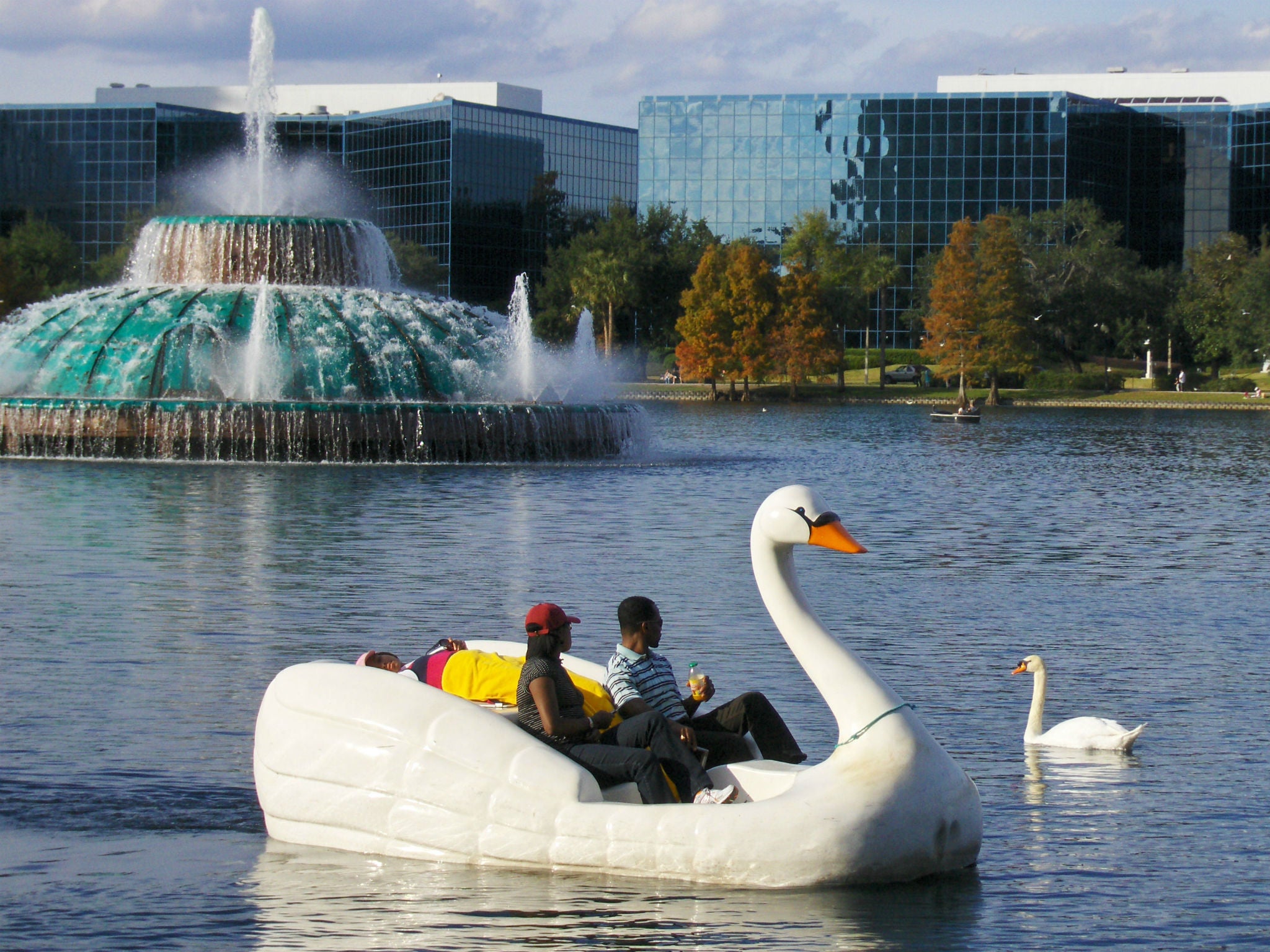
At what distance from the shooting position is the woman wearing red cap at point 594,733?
8.55m

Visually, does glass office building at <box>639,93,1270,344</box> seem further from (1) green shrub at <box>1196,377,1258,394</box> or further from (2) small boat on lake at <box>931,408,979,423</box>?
(2) small boat on lake at <box>931,408,979,423</box>

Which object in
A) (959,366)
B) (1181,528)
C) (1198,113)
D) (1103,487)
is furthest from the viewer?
(1198,113)

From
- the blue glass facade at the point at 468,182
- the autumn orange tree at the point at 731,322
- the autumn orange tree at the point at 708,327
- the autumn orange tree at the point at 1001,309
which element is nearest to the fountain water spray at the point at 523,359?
the autumn orange tree at the point at 1001,309

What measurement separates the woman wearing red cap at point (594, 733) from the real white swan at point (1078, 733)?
3345 millimetres

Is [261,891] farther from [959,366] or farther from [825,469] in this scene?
[959,366]

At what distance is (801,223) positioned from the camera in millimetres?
102562

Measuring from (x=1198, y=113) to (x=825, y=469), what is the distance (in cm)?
8959

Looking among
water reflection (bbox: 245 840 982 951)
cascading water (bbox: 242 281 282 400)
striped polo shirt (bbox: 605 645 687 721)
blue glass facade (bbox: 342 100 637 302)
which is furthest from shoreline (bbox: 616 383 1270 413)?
water reflection (bbox: 245 840 982 951)

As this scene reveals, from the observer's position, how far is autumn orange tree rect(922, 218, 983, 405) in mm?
83688

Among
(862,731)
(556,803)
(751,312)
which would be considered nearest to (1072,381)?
(751,312)

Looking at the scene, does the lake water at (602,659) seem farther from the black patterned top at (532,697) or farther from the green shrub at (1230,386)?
the green shrub at (1230,386)

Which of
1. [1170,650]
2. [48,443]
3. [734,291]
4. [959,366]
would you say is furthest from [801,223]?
[1170,650]

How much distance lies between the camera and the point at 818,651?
839cm

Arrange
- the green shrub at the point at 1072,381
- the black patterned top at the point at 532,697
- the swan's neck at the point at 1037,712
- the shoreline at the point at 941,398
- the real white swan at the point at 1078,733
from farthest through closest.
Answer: the green shrub at the point at 1072,381
the shoreline at the point at 941,398
the swan's neck at the point at 1037,712
the real white swan at the point at 1078,733
the black patterned top at the point at 532,697
